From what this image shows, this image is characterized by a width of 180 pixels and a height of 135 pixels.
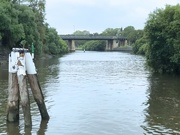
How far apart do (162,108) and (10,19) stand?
44.8 m

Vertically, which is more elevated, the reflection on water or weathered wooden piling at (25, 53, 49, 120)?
weathered wooden piling at (25, 53, 49, 120)

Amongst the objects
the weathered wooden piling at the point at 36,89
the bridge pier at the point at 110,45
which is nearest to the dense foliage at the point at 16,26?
the weathered wooden piling at the point at 36,89

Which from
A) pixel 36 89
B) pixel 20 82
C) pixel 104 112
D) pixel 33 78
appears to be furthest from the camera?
pixel 104 112

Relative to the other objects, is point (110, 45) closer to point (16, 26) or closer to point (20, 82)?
point (16, 26)

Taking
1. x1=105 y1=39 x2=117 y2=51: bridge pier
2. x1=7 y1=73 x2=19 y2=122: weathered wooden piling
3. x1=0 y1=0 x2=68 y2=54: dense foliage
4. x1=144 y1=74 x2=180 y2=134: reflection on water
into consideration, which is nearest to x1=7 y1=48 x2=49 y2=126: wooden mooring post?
x1=7 y1=73 x2=19 y2=122: weathered wooden piling

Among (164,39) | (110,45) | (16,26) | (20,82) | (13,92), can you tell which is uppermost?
(16,26)

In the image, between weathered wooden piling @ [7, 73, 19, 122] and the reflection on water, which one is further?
the reflection on water

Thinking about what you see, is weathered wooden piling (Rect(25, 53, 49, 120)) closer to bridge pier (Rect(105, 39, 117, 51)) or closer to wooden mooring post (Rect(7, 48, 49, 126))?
wooden mooring post (Rect(7, 48, 49, 126))

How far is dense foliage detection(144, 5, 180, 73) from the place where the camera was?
120 ft

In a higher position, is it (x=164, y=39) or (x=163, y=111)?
(x=164, y=39)

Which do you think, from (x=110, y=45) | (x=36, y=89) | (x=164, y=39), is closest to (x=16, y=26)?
(x=164, y=39)

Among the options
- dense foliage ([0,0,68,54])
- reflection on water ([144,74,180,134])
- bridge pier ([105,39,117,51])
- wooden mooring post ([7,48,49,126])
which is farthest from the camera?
bridge pier ([105,39,117,51])

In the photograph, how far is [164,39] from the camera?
38469 millimetres

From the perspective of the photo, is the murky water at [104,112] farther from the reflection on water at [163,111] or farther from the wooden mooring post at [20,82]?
the wooden mooring post at [20,82]
